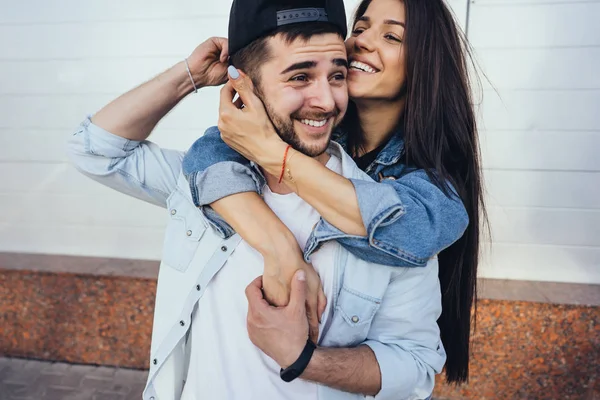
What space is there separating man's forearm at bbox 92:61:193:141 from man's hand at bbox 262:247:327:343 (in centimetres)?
66

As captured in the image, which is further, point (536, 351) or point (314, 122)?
point (536, 351)

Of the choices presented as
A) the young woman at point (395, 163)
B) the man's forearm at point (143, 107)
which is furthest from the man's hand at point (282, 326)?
the man's forearm at point (143, 107)

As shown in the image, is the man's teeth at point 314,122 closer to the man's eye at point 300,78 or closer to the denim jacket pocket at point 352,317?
the man's eye at point 300,78

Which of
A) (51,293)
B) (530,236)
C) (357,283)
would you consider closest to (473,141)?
(357,283)

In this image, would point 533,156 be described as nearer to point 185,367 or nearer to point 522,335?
point 522,335

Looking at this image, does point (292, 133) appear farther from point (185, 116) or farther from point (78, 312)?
point (78, 312)

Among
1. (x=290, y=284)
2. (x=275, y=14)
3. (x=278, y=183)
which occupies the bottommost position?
(x=290, y=284)

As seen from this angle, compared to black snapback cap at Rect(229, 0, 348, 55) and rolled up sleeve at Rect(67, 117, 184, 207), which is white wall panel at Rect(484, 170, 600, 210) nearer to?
black snapback cap at Rect(229, 0, 348, 55)

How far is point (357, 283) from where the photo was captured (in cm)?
140

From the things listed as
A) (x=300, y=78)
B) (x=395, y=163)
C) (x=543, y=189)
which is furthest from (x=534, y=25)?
(x=300, y=78)

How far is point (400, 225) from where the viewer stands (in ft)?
4.21

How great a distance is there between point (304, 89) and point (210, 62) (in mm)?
481

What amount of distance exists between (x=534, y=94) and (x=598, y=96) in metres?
0.35

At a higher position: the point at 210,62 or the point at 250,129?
the point at 210,62
